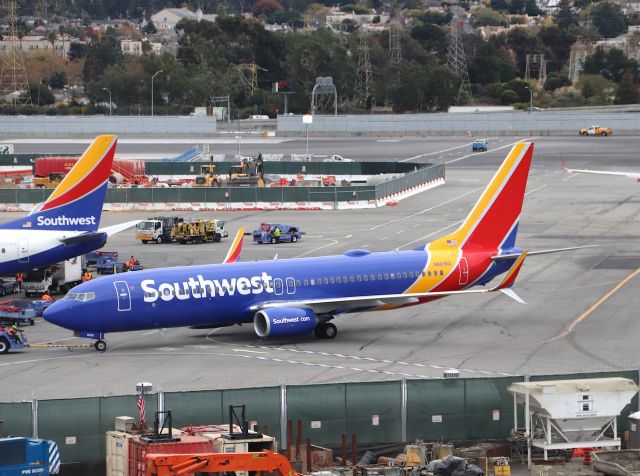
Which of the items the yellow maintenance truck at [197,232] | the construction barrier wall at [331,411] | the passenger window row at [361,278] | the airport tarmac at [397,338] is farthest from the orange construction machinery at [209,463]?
the yellow maintenance truck at [197,232]

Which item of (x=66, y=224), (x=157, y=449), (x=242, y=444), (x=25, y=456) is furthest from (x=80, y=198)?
(x=242, y=444)

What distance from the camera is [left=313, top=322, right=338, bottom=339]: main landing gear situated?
6009cm

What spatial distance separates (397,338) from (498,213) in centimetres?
820

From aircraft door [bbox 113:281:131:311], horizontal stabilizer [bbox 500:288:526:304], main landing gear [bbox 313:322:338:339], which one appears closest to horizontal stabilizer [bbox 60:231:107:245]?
aircraft door [bbox 113:281:131:311]

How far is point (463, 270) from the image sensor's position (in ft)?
202

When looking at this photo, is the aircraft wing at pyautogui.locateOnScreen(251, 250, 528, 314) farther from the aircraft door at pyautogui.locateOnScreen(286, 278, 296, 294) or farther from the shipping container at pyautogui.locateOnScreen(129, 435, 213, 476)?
the shipping container at pyautogui.locateOnScreen(129, 435, 213, 476)

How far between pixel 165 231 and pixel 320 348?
125 feet

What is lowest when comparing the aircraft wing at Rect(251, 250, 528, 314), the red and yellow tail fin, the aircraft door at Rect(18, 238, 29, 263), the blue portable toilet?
the aircraft wing at Rect(251, 250, 528, 314)

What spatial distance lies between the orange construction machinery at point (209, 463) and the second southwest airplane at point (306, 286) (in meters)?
23.1

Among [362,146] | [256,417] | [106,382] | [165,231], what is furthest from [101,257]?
[362,146]

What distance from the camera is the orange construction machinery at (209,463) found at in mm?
33094

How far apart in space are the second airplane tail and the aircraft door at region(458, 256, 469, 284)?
62.8ft

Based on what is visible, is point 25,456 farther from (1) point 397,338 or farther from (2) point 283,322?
(1) point 397,338

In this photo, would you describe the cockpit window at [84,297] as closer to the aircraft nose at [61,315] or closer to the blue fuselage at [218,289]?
the blue fuselage at [218,289]
